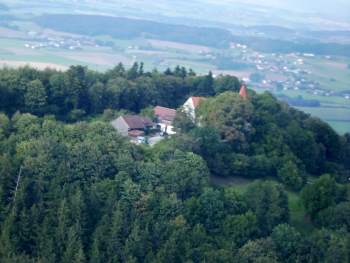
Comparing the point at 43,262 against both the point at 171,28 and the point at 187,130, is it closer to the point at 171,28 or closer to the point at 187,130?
the point at 187,130

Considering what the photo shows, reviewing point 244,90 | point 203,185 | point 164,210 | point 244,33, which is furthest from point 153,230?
point 244,33

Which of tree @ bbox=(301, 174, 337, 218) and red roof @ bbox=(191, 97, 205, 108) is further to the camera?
red roof @ bbox=(191, 97, 205, 108)

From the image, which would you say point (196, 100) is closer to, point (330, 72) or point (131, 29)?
point (330, 72)

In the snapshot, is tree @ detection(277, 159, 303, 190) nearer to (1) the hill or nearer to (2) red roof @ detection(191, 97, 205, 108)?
(2) red roof @ detection(191, 97, 205, 108)

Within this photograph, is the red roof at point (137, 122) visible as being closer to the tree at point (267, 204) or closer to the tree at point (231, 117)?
the tree at point (231, 117)

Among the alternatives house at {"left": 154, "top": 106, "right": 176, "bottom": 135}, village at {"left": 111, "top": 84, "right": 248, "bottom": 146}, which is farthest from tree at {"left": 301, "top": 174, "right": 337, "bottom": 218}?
house at {"left": 154, "top": 106, "right": 176, "bottom": 135}

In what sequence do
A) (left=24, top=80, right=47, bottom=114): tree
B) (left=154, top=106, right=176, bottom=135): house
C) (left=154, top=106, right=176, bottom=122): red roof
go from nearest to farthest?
(left=24, top=80, right=47, bottom=114): tree
(left=154, top=106, right=176, bottom=135): house
(left=154, top=106, right=176, bottom=122): red roof
